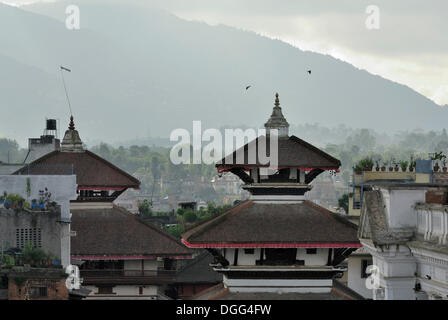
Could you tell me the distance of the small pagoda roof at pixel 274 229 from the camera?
124 ft

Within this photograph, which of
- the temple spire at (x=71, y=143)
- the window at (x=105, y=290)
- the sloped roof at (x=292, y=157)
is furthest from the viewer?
the temple spire at (x=71, y=143)

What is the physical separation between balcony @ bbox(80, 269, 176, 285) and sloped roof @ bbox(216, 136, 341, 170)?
1362 cm

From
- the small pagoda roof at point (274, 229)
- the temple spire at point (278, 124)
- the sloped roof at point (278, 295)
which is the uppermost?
the temple spire at point (278, 124)

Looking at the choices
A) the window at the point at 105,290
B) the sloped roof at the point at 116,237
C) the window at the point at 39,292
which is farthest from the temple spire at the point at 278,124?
the window at the point at 105,290

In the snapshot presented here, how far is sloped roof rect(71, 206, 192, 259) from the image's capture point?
5069 cm

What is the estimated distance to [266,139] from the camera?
40.8 meters

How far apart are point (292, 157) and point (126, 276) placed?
604 inches

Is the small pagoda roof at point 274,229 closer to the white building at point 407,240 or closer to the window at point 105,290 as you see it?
the white building at point 407,240

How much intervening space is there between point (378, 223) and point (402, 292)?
7.00 feet

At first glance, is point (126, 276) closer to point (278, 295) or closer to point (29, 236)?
point (29, 236)

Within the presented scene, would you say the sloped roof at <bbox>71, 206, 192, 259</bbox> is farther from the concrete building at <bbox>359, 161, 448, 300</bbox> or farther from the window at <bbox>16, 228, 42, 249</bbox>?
the concrete building at <bbox>359, 161, 448, 300</bbox>

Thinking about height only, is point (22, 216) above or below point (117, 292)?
above
